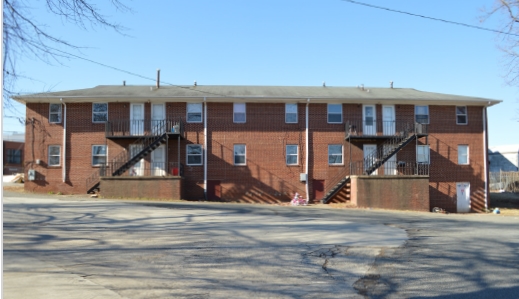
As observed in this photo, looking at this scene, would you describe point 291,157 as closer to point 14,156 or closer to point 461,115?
point 461,115

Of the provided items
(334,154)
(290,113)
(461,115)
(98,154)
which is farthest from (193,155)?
(461,115)

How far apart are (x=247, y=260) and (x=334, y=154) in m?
21.0

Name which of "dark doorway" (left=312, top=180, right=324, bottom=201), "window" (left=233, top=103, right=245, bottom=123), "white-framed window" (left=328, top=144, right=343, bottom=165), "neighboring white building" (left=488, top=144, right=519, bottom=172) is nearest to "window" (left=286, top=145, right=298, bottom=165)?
"dark doorway" (left=312, top=180, right=324, bottom=201)

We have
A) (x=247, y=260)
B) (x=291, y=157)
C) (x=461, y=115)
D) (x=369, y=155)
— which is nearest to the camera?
(x=247, y=260)

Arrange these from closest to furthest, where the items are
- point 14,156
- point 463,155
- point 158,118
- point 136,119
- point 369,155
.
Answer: point 136,119 < point 158,118 < point 369,155 < point 463,155 < point 14,156

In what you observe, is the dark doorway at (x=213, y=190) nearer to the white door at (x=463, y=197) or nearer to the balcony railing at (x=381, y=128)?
the balcony railing at (x=381, y=128)

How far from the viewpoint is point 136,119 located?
1136 inches

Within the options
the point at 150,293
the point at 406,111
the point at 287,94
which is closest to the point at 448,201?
the point at 406,111

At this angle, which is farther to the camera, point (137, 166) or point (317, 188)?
point (317, 188)

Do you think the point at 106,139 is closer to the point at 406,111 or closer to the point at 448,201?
the point at 406,111

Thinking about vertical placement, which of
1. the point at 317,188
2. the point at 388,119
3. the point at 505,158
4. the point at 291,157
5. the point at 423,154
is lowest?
the point at 317,188

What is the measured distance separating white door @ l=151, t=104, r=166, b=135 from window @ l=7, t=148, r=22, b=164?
3622 cm

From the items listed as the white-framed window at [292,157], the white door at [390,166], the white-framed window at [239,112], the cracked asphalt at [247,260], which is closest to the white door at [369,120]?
the white door at [390,166]

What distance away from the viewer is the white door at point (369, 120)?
2955 centimetres
